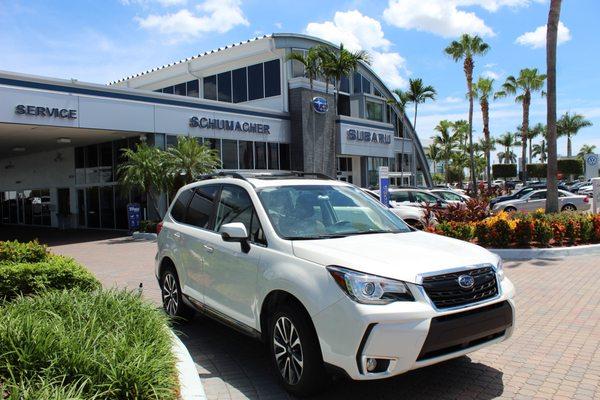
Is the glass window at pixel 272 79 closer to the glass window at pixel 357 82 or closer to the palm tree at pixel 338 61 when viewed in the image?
the palm tree at pixel 338 61

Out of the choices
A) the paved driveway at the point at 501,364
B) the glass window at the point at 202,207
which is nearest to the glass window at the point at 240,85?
the paved driveway at the point at 501,364

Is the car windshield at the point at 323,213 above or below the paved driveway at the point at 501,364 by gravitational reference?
above

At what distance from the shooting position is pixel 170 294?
6.58m

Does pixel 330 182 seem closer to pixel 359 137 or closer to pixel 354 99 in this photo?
pixel 359 137

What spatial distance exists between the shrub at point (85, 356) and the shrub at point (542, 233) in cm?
959

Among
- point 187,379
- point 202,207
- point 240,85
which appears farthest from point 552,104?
point 240,85

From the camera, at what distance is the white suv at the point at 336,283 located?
359 cm

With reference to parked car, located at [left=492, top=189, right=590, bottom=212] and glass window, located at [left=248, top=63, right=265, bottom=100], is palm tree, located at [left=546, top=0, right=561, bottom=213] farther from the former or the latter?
glass window, located at [left=248, top=63, right=265, bottom=100]

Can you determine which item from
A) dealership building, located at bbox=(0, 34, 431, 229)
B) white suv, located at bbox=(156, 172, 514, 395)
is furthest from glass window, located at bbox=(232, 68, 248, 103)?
white suv, located at bbox=(156, 172, 514, 395)

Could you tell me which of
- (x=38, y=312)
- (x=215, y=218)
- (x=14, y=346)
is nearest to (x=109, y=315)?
(x=38, y=312)

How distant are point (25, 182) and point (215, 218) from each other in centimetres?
2987

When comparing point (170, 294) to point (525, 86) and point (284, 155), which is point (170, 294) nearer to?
point (284, 155)

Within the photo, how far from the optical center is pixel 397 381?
14.6ft

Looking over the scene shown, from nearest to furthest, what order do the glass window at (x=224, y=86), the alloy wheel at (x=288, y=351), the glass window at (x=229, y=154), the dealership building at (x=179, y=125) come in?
the alloy wheel at (x=288, y=351) → the dealership building at (x=179, y=125) → the glass window at (x=229, y=154) → the glass window at (x=224, y=86)
